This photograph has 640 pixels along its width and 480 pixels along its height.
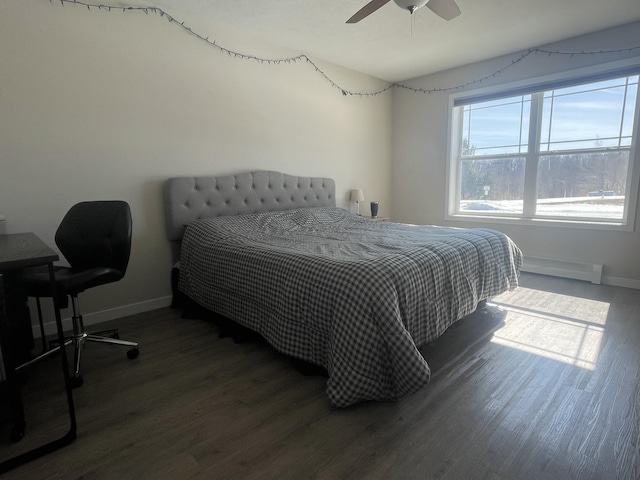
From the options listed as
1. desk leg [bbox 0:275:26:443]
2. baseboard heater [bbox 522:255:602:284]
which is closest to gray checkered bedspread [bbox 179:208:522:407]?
desk leg [bbox 0:275:26:443]

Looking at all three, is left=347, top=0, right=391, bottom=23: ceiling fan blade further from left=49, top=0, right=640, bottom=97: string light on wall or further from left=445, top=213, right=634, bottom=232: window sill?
left=445, top=213, right=634, bottom=232: window sill

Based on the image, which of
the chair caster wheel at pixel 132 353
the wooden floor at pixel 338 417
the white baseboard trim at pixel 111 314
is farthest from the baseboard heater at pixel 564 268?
the chair caster wheel at pixel 132 353

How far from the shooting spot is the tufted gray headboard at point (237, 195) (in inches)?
118

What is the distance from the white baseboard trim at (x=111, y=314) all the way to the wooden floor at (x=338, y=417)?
0.47 m

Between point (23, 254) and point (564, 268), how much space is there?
463 cm

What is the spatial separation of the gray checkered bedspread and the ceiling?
176 cm

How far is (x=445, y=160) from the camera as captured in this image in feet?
15.3

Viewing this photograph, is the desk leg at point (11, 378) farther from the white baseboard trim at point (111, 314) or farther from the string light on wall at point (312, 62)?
the string light on wall at point (312, 62)

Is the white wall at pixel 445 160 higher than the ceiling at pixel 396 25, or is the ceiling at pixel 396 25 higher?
the ceiling at pixel 396 25

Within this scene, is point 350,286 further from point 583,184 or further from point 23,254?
point 583,184

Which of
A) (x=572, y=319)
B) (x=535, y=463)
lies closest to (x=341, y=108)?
(x=572, y=319)

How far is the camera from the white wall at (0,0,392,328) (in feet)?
7.63

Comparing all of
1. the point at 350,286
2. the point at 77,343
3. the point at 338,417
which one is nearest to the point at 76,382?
the point at 77,343

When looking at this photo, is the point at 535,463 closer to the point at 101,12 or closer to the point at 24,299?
the point at 24,299
